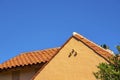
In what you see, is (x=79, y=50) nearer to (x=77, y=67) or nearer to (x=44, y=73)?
(x=77, y=67)

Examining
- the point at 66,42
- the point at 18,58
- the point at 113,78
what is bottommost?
the point at 113,78

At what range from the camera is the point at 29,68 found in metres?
26.9

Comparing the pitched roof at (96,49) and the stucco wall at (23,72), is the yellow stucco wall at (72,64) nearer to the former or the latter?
the pitched roof at (96,49)

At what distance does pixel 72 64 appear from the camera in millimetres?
19812

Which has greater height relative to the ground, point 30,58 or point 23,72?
point 30,58

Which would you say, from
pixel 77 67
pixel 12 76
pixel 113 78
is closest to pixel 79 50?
pixel 77 67

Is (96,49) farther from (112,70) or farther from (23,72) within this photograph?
(23,72)

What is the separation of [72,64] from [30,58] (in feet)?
29.9

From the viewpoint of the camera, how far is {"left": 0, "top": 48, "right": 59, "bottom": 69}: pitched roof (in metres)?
26.9

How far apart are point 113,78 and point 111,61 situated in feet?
4.33

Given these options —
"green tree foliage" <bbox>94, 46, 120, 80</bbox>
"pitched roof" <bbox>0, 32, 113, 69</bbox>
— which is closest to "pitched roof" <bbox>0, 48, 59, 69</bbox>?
"pitched roof" <bbox>0, 32, 113, 69</bbox>

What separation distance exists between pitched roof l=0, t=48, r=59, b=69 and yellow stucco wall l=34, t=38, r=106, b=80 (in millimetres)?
5455

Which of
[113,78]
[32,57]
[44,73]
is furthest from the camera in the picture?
[32,57]

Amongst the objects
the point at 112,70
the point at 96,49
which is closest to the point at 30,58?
the point at 96,49
